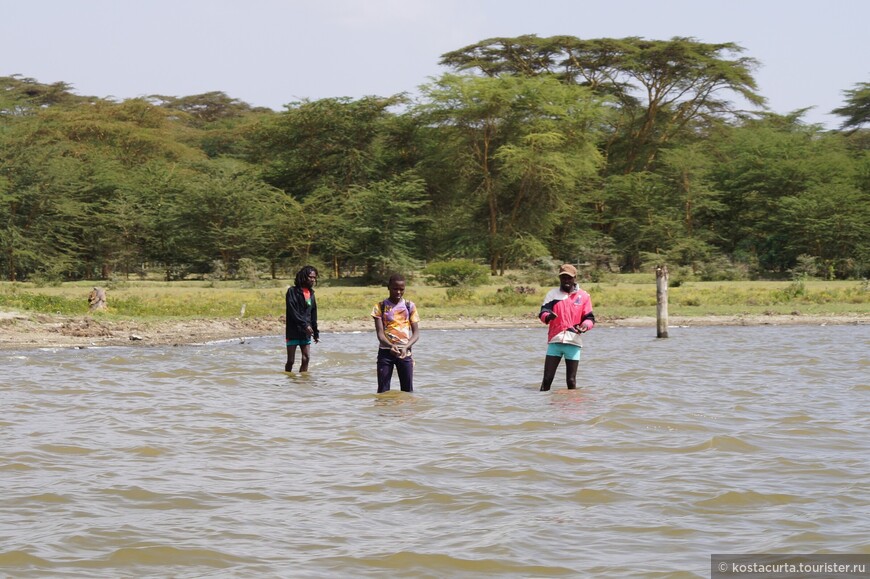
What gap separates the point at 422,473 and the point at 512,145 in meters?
37.0

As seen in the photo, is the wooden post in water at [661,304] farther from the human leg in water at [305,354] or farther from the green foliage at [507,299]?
the human leg in water at [305,354]

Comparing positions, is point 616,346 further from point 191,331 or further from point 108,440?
point 108,440

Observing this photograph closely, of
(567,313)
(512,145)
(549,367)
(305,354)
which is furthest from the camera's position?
(512,145)

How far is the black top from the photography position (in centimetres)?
1363

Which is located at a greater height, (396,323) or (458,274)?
(458,274)

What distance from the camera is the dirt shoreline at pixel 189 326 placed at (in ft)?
68.0

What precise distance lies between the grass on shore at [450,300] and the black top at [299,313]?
11.6 metres

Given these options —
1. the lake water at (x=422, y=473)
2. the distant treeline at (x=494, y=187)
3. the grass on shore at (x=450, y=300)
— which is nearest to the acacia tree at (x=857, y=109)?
the distant treeline at (x=494, y=187)

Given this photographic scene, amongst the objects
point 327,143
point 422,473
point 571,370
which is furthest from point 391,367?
point 327,143

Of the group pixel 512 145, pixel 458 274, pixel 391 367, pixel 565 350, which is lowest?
pixel 391 367

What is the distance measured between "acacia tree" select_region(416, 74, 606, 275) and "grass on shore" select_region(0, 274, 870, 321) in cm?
857

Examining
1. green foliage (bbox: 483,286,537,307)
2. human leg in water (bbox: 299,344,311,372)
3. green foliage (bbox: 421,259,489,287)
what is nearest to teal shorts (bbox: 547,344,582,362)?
human leg in water (bbox: 299,344,311,372)

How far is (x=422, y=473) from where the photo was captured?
8633 mm

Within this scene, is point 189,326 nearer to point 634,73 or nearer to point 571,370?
point 571,370
